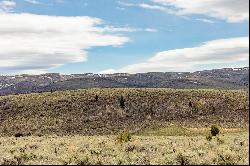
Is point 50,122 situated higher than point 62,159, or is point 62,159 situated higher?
point 62,159

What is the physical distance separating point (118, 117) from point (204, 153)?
7867 cm

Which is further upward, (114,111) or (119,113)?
(114,111)

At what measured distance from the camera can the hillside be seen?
9275 centimetres

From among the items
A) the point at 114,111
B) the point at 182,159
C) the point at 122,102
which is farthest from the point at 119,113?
the point at 182,159

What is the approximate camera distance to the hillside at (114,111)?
92.8 meters

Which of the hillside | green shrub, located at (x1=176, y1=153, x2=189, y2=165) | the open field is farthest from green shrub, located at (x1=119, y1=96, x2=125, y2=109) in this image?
green shrub, located at (x1=176, y1=153, x2=189, y2=165)

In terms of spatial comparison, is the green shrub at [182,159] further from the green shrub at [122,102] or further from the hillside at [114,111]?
the green shrub at [122,102]

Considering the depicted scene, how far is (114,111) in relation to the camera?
10775 cm

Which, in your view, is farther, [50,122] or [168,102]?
[168,102]

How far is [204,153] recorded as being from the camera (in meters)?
24.7

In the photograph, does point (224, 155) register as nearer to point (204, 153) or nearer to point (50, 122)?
point (204, 153)

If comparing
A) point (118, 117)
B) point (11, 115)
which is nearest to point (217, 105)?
point (118, 117)

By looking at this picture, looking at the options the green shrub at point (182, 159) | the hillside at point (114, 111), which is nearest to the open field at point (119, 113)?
the hillside at point (114, 111)

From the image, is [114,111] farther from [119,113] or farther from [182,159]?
[182,159]
